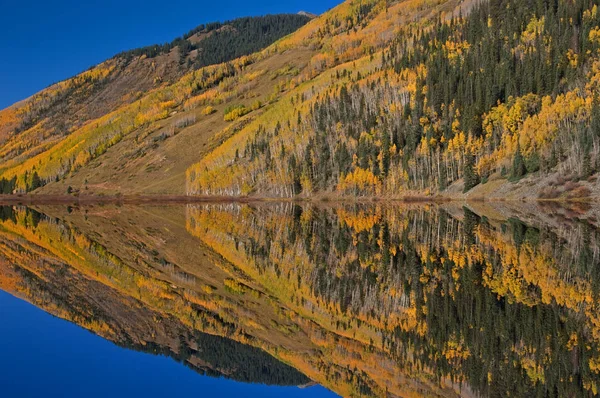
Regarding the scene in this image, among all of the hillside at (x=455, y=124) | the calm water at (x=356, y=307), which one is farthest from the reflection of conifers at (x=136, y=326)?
the hillside at (x=455, y=124)

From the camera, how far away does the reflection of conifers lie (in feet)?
64.4

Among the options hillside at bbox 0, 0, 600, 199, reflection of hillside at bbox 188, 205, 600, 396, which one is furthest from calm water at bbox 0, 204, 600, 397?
hillside at bbox 0, 0, 600, 199

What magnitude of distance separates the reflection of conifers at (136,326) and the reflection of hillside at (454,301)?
2991 mm

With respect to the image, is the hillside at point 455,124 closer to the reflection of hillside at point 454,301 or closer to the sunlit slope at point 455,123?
the sunlit slope at point 455,123

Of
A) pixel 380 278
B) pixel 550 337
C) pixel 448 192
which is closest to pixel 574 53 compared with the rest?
pixel 448 192

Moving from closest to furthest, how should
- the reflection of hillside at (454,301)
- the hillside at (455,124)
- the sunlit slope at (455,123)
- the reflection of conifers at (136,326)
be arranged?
1. the reflection of hillside at (454,301)
2. the reflection of conifers at (136,326)
3. the hillside at (455,124)
4. the sunlit slope at (455,123)

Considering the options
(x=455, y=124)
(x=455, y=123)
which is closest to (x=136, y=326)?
(x=455, y=124)

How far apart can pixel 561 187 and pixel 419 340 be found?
85859mm

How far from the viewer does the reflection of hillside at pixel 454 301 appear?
17719mm

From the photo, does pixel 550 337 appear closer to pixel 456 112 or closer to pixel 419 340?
pixel 419 340

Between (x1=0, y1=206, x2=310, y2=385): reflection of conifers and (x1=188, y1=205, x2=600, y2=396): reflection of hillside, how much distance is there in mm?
2991

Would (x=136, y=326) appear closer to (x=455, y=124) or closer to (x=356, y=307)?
(x=356, y=307)

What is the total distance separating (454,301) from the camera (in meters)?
24.2

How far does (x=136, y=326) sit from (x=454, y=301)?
40.3 feet
